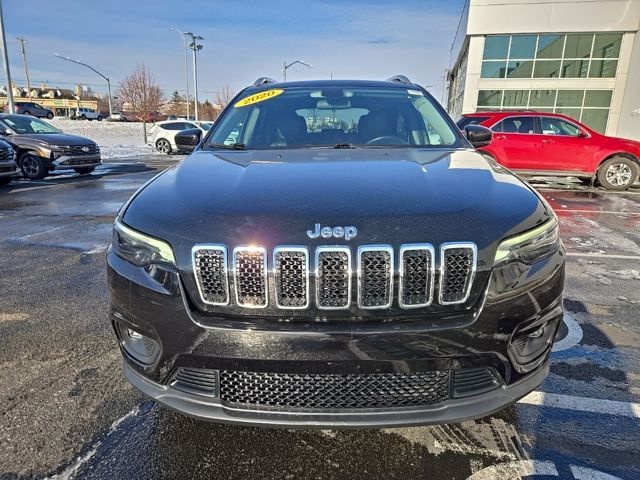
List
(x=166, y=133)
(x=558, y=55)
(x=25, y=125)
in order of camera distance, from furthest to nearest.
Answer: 1. (x=558, y=55)
2. (x=166, y=133)
3. (x=25, y=125)

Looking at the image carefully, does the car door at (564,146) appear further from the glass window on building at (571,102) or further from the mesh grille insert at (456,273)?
the glass window on building at (571,102)

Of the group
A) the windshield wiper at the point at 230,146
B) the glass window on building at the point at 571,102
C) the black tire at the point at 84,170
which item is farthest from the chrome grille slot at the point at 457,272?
the glass window on building at the point at 571,102

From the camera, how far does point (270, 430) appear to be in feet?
7.03

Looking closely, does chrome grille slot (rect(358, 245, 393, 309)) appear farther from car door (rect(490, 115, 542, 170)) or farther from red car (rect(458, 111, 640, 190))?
car door (rect(490, 115, 542, 170))

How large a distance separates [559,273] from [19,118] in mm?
14767

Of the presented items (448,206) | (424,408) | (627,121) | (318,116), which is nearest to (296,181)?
(448,206)

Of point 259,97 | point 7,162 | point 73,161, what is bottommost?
point 73,161

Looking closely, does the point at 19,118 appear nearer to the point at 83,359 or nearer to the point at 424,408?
the point at 83,359

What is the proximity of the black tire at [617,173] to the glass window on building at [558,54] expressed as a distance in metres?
18.1

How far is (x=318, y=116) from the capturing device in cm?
321

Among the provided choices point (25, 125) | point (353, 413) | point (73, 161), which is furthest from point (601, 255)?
point (25, 125)

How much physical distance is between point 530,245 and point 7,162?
1172 cm

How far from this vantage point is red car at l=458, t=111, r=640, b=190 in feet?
35.1

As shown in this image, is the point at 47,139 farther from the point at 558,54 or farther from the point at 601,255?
the point at 558,54
